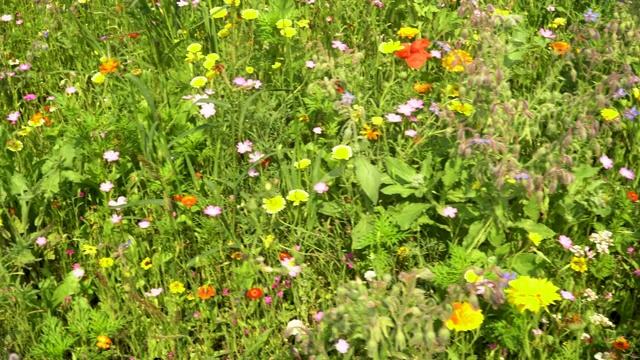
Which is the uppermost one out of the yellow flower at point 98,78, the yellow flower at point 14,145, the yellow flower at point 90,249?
the yellow flower at point 98,78

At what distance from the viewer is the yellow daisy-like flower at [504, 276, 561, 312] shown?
2.02m

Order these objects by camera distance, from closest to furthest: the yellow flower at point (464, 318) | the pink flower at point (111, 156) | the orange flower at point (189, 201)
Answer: the yellow flower at point (464, 318)
the orange flower at point (189, 201)
the pink flower at point (111, 156)

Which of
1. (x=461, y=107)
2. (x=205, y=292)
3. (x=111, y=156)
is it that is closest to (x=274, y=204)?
(x=205, y=292)

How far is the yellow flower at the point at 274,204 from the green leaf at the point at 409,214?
1.46 feet

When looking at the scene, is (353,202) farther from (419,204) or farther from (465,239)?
(465,239)

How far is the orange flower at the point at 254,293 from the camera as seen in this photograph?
7.20 ft

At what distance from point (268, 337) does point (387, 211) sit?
2.21 feet

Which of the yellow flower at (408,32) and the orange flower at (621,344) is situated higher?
the yellow flower at (408,32)

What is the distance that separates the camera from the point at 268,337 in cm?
223

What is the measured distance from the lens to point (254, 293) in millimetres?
2199

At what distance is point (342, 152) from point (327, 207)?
9.0 inches

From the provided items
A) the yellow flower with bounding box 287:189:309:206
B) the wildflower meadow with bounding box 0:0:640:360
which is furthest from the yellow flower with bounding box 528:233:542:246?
the yellow flower with bounding box 287:189:309:206

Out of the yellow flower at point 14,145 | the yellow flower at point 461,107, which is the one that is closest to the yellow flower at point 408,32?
the yellow flower at point 461,107

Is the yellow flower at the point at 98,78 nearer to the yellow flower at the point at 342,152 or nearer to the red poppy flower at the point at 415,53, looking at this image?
the yellow flower at the point at 342,152
